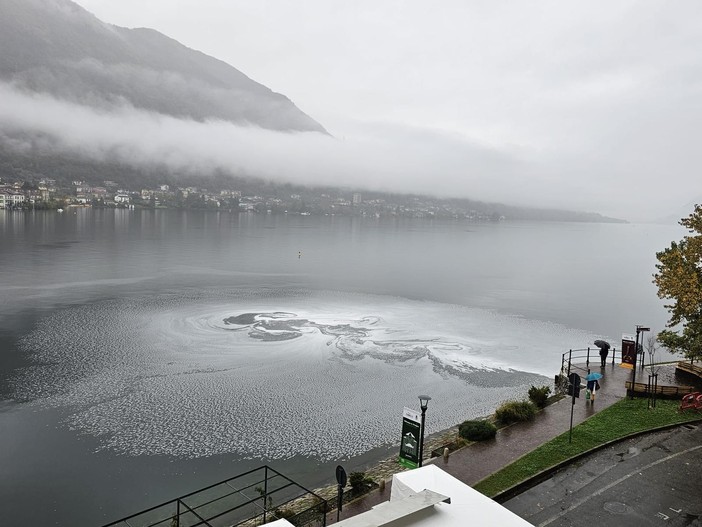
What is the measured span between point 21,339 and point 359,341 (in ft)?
83.8

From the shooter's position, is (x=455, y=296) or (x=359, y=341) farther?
(x=455, y=296)

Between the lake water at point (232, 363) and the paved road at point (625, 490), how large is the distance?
8624 mm

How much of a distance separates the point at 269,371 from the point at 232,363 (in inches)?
116

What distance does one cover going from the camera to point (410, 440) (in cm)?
1672

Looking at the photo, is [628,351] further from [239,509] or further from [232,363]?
[232,363]

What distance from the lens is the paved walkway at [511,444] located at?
1714cm

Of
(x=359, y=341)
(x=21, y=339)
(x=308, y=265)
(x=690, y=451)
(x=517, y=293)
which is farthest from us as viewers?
(x=308, y=265)

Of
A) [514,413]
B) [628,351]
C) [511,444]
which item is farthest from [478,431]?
[628,351]

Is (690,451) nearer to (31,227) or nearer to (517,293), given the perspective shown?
(517,293)

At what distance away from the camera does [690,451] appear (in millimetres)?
19219

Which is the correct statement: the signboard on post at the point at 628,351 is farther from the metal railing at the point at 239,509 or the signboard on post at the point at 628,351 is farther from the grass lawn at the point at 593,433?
the metal railing at the point at 239,509

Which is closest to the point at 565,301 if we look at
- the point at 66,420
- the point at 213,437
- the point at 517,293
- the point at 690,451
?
the point at 517,293

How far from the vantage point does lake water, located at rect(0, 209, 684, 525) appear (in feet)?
73.4

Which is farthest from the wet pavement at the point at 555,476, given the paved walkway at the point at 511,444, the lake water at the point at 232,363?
the lake water at the point at 232,363
